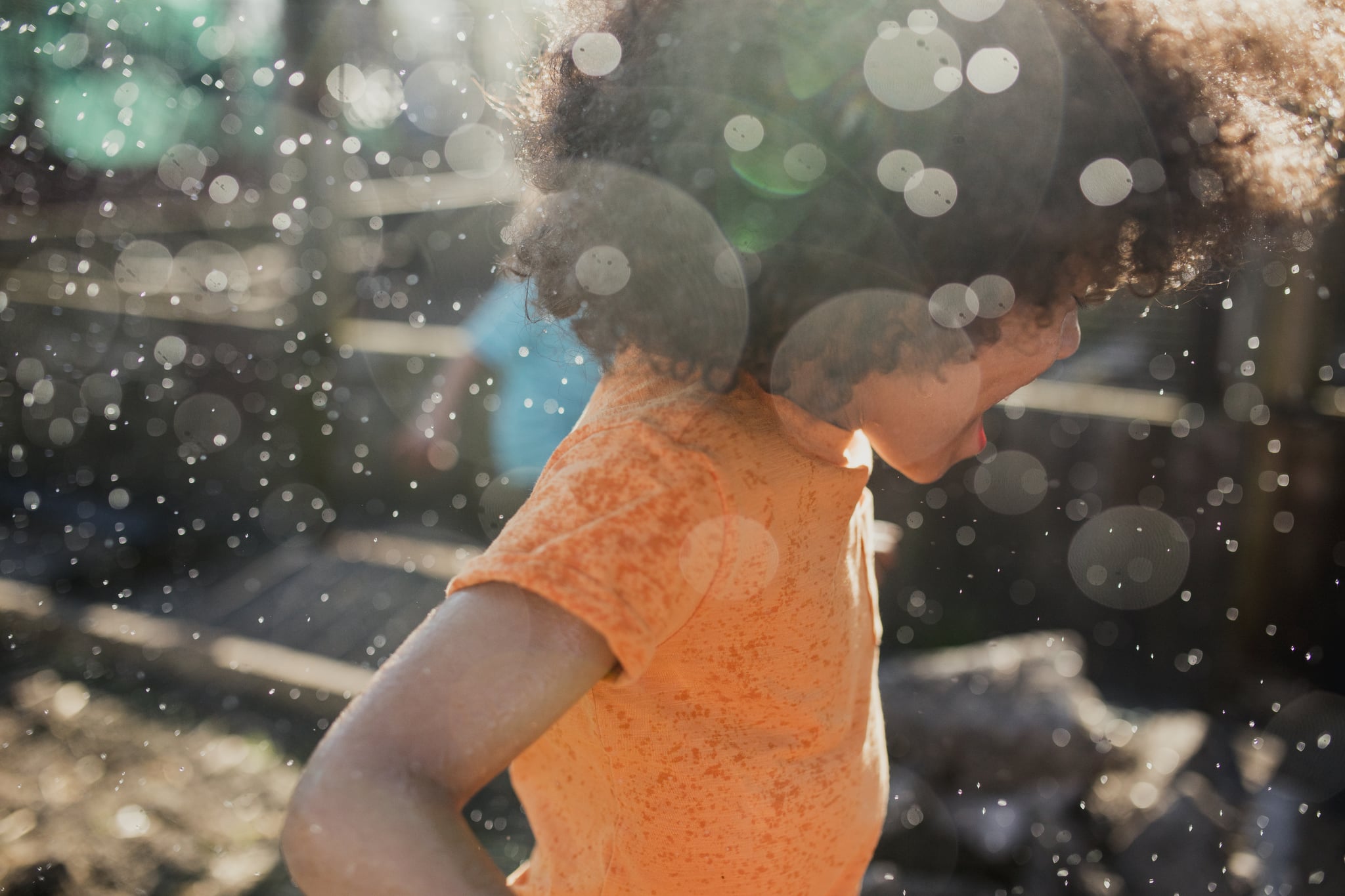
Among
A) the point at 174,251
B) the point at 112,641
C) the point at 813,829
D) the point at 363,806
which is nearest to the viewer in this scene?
the point at 363,806

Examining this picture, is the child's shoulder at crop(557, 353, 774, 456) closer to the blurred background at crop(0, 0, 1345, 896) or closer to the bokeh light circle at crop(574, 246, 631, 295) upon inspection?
the bokeh light circle at crop(574, 246, 631, 295)

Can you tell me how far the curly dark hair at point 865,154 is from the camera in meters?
0.76

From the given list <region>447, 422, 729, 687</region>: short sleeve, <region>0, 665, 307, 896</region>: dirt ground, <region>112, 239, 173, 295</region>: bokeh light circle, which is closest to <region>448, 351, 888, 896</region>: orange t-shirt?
<region>447, 422, 729, 687</region>: short sleeve

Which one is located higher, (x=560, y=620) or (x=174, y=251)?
(x=560, y=620)

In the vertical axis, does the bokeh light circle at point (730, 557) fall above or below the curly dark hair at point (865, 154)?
below

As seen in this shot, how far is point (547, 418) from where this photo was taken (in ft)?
14.5

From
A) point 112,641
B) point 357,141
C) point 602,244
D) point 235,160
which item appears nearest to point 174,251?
point 235,160

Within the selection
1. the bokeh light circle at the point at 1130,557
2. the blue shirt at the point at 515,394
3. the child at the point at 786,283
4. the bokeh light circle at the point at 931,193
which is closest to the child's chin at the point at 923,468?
the child at the point at 786,283

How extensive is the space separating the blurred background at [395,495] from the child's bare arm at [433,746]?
52 cm

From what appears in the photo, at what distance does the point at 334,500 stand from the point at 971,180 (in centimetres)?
460

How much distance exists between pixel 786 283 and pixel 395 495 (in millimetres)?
4708

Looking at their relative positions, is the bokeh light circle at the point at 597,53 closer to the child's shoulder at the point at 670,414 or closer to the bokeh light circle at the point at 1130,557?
the child's shoulder at the point at 670,414

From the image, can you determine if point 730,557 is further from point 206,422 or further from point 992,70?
point 206,422

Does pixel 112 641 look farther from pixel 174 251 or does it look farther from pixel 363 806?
pixel 363 806
